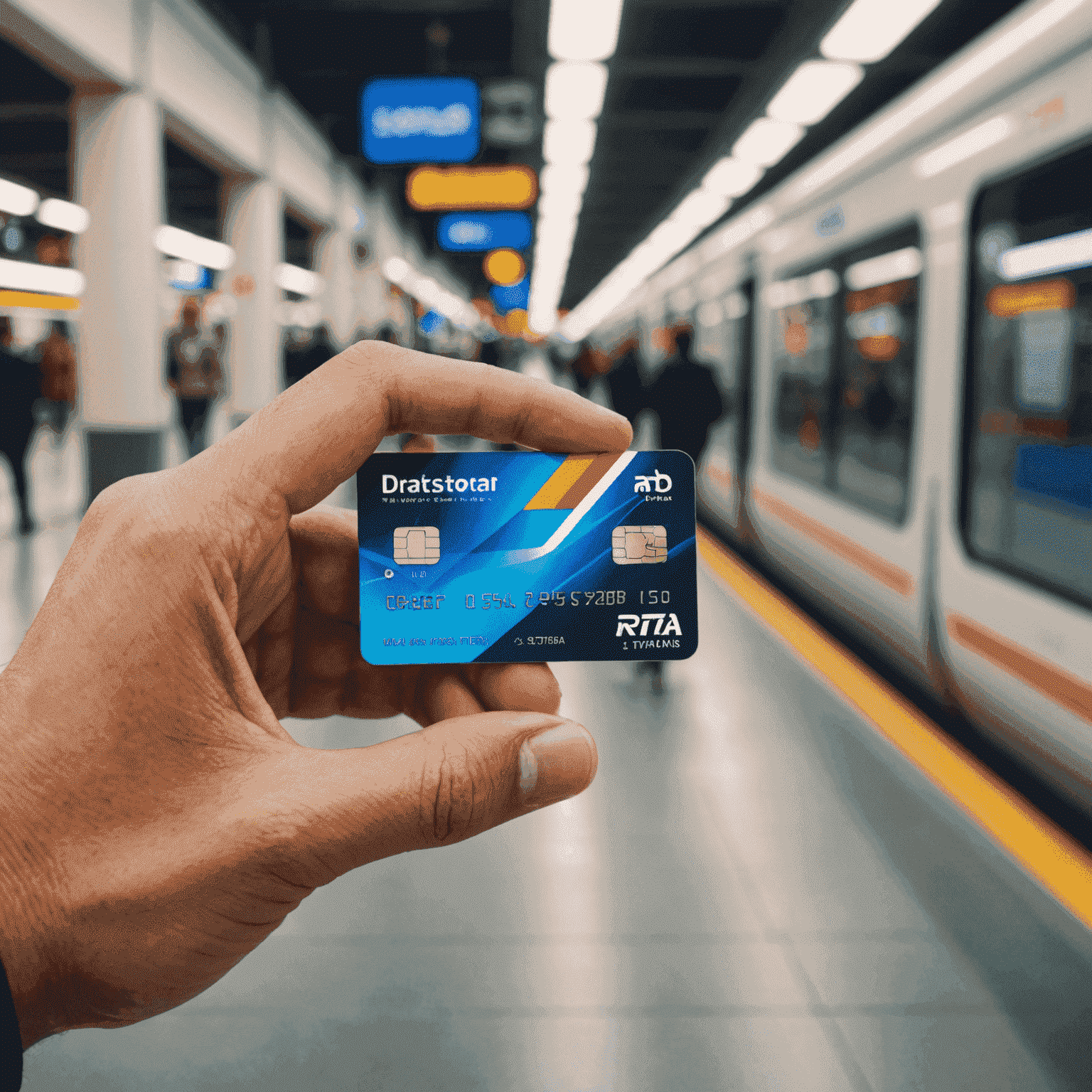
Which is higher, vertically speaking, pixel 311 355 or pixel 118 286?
pixel 118 286

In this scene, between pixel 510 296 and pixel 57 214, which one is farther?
pixel 510 296

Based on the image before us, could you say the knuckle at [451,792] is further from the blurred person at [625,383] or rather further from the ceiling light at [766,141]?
the blurred person at [625,383]

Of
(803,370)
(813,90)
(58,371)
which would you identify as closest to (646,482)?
(803,370)

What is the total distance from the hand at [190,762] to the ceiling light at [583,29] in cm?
715

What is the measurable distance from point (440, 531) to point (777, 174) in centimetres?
1406

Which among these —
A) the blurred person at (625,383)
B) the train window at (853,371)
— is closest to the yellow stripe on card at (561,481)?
the train window at (853,371)

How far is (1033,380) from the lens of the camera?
396 centimetres

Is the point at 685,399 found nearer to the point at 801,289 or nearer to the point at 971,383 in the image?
the point at 801,289

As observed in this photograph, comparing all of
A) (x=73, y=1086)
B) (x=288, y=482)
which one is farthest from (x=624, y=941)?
(x=288, y=482)

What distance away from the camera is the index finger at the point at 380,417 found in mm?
1282

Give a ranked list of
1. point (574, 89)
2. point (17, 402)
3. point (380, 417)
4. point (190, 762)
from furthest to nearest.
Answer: point (574, 89) < point (17, 402) < point (380, 417) < point (190, 762)

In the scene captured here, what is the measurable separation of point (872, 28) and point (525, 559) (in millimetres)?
7421

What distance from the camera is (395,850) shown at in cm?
127

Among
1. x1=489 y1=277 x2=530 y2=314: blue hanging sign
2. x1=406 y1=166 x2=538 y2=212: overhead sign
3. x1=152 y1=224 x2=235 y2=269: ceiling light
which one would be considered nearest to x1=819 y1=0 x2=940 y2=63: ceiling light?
x1=406 y1=166 x2=538 y2=212: overhead sign
